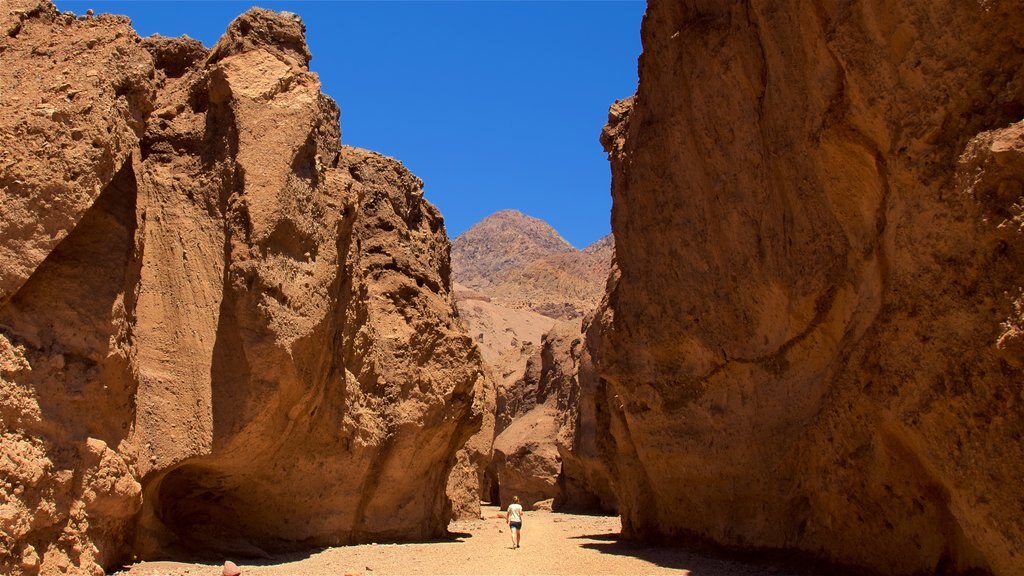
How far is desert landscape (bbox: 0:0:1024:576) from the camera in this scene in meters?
5.89

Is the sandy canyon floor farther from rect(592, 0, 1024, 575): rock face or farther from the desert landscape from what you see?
rect(592, 0, 1024, 575): rock face

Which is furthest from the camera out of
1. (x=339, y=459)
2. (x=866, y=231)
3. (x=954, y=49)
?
(x=339, y=459)

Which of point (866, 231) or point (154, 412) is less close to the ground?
point (866, 231)

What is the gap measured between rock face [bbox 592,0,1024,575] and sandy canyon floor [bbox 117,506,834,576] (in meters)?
0.50

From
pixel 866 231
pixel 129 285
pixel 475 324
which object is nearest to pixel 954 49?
pixel 866 231

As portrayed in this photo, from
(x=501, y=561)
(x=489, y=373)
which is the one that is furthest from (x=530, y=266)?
(x=501, y=561)

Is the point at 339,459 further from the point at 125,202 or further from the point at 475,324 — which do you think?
the point at 475,324

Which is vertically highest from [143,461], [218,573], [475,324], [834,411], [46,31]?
[475,324]

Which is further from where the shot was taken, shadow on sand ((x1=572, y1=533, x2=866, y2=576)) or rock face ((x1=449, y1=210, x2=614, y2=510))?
rock face ((x1=449, y1=210, x2=614, y2=510))

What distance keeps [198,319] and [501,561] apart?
4.48m

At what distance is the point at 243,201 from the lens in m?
9.24

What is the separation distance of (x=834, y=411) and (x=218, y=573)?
5701mm

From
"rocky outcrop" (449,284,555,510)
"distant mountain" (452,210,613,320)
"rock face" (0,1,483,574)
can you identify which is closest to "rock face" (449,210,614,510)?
"rocky outcrop" (449,284,555,510)

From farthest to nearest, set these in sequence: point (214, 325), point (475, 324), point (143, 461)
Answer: point (475, 324), point (214, 325), point (143, 461)
